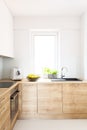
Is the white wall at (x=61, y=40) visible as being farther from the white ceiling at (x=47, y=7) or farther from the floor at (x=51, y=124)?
the floor at (x=51, y=124)

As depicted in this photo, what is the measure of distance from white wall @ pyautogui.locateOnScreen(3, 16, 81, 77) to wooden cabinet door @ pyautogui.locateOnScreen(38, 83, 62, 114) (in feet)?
2.87

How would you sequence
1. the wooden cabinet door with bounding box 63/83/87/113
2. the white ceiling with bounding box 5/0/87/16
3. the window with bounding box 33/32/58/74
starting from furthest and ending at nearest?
the window with bounding box 33/32/58/74
the wooden cabinet door with bounding box 63/83/87/113
the white ceiling with bounding box 5/0/87/16

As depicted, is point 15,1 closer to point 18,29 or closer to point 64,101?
point 18,29

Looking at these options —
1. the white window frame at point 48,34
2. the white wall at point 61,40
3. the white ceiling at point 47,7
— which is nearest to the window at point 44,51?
the white window frame at point 48,34

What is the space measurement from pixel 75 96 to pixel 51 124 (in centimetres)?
75

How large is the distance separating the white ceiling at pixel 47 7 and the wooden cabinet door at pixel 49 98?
159cm

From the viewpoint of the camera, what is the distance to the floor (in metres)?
3.28

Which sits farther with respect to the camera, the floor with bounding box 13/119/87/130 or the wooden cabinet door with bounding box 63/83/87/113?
the wooden cabinet door with bounding box 63/83/87/113

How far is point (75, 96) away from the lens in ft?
12.3

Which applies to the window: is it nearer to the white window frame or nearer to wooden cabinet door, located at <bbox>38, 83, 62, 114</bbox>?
the white window frame

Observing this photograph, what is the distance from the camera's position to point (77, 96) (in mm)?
3744

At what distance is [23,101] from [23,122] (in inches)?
16.3

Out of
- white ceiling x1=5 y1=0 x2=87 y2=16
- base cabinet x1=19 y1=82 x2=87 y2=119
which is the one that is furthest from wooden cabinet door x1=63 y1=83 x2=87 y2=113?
white ceiling x1=5 y1=0 x2=87 y2=16

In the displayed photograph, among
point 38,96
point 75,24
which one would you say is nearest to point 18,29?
point 75,24
